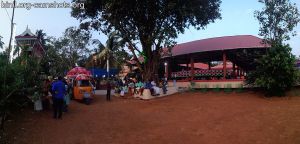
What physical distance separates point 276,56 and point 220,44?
21.5 feet

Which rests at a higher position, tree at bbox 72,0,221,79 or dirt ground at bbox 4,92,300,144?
tree at bbox 72,0,221,79

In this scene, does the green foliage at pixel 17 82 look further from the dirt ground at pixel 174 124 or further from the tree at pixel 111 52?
the tree at pixel 111 52

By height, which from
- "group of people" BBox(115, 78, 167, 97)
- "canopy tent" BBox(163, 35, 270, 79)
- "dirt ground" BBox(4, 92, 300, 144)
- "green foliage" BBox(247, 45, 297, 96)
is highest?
"canopy tent" BBox(163, 35, 270, 79)

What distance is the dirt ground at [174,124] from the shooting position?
1004cm

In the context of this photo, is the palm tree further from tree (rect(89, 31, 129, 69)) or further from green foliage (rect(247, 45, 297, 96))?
green foliage (rect(247, 45, 297, 96))

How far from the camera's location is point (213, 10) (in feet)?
71.3

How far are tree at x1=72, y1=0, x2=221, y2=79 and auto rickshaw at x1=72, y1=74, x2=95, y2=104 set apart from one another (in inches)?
174

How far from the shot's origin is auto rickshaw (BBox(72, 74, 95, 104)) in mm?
17797

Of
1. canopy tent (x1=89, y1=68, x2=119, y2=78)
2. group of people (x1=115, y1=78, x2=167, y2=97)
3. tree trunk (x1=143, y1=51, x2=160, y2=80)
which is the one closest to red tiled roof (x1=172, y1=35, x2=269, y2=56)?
tree trunk (x1=143, y1=51, x2=160, y2=80)

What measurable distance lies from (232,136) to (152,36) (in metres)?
11.5

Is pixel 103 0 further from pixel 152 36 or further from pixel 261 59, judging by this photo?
pixel 261 59

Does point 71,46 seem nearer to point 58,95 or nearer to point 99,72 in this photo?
point 99,72

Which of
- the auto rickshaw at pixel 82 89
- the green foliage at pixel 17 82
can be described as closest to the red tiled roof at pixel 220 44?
the auto rickshaw at pixel 82 89

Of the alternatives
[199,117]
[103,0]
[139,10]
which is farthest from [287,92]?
[103,0]
